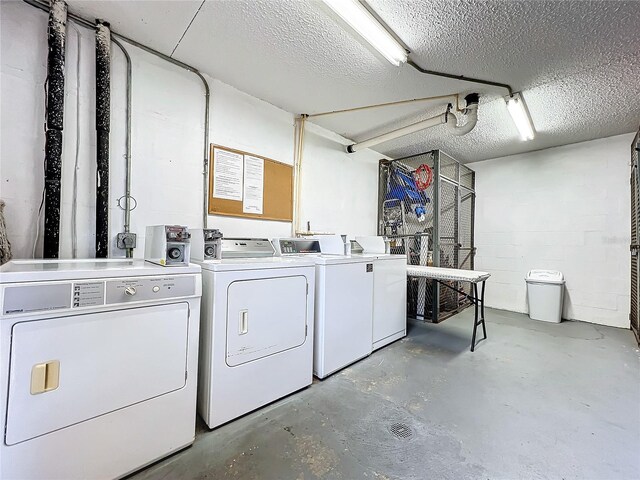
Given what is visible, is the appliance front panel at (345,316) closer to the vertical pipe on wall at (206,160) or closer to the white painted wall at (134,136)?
the white painted wall at (134,136)

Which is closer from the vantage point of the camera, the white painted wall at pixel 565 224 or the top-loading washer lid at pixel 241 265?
the top-loading washer lid at pixel 241 265

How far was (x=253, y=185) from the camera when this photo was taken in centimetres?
286

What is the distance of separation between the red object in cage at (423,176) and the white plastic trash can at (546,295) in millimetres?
2225

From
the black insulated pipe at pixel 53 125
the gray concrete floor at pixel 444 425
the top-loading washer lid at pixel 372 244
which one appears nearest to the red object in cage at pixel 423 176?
the top-loading washer lid at pixel 372 244

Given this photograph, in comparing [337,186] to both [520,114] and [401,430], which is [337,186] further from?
[401,430]

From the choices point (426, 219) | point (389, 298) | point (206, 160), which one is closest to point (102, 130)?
point (206, 160)

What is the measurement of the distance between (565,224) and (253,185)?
15.7ft

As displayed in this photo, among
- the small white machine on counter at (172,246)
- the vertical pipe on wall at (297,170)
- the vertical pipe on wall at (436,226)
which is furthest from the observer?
the vertical pipe on wall at (436,226)

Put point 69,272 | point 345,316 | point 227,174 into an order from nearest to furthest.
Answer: point 69,272 → point 345,316 → point 227,174

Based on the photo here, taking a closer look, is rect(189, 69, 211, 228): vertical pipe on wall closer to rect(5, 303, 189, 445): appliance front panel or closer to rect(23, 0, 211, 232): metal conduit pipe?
rect(23, 0, 211, 232): metal conduit pipe

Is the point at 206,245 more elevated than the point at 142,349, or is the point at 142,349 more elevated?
the point at 206,245

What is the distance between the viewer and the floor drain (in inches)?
64.6

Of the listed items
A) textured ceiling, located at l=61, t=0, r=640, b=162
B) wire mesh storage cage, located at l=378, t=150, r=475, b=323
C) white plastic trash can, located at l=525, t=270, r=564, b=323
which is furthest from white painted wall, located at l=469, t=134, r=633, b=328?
textured ceiling, located at l=61, t=0, r=640, b=162

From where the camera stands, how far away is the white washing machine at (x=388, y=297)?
2875 mm
